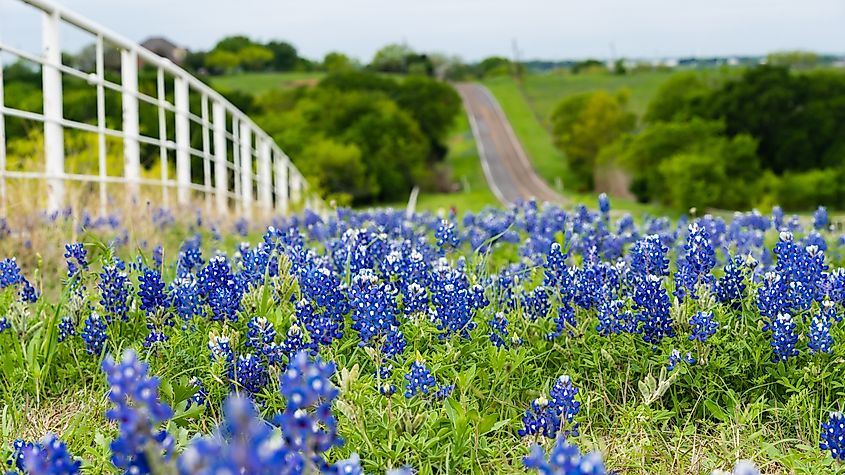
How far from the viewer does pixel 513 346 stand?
3.20m

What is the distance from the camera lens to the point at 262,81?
363 feet

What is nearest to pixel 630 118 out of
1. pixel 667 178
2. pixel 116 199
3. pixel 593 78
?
pixel 667 178

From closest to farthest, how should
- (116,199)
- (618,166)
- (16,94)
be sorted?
(116,199)
(16,94)
(618,166)

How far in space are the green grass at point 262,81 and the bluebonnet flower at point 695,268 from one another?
Answer: 320 feet

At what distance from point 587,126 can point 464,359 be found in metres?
74.8

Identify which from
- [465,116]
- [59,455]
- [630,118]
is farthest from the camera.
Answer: [465,116]

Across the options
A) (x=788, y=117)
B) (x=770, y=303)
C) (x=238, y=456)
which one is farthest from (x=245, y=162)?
(x=788, y=117)

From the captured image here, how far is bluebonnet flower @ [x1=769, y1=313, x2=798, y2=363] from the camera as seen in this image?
9.86ft

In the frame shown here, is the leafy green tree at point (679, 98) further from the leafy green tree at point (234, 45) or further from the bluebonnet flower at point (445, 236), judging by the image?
the leafy green tree at point (234, 45)

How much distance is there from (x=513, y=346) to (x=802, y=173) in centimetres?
5959


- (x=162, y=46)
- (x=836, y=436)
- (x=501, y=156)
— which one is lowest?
(x=836, y=436)

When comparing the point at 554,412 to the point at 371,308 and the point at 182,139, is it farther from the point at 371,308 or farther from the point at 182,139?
the point at 182,139

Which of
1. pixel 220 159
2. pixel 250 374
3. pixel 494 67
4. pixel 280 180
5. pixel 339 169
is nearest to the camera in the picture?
pixel 250 374

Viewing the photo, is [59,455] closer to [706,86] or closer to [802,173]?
[802,173]
